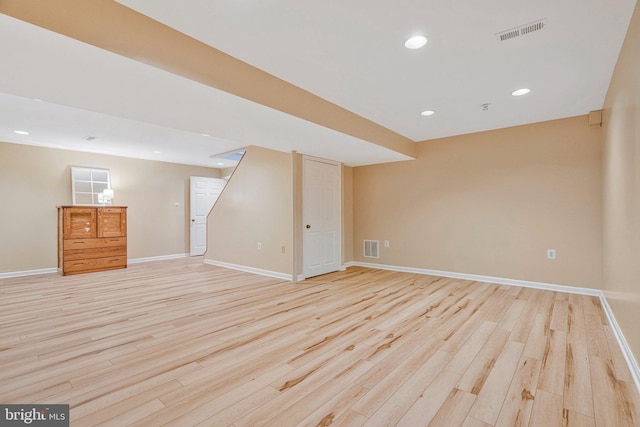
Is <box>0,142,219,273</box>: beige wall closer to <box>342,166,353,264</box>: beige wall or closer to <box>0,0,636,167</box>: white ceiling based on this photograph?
<box>0,0,636,167</box>: white ceiling

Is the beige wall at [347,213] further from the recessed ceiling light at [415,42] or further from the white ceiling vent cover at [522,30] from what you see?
the white ceiling vent cover at [522,30]

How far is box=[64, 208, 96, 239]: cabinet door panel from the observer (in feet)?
18.2

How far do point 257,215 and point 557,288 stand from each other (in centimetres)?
489

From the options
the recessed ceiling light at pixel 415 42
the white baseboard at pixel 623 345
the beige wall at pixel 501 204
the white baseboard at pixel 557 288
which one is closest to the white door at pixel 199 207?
the white baseboard at pixel 557 288

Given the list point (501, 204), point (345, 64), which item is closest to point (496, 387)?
point (345, 64)

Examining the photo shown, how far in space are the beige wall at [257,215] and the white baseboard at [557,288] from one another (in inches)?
69.0

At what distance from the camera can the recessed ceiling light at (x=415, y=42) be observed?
221 cm

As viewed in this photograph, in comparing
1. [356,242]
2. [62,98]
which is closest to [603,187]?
[356,242]

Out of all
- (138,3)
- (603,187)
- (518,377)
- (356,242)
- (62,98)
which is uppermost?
(138,3)

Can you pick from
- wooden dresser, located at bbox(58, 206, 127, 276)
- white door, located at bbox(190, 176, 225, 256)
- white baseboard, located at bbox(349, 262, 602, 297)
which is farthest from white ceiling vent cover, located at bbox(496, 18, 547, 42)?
white door, located at bbox(190, 176, 225, 256)

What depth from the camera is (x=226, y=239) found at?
623 centimetres

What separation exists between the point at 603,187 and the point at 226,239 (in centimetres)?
619

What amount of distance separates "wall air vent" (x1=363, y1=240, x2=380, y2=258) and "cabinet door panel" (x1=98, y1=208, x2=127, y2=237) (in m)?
5.18

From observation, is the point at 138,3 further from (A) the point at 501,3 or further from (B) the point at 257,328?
(B) the point at 257,328
